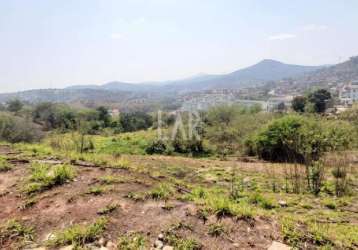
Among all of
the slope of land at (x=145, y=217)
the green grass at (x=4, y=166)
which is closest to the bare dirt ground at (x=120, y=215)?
the slope of land at (x=145, y=217)

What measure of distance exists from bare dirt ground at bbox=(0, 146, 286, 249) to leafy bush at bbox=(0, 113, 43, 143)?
15.2 metres

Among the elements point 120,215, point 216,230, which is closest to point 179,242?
point 216,230

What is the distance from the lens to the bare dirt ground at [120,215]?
2.14 metres

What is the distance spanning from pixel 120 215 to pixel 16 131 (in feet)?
55.9

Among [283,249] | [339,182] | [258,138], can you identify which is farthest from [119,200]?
[258,138]

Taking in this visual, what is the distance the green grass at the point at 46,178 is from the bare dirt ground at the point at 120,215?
0.09m

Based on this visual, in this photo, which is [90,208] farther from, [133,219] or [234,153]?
[234,153]

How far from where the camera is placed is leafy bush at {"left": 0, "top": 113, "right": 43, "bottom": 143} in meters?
16.0

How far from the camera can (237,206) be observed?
254 centimetres

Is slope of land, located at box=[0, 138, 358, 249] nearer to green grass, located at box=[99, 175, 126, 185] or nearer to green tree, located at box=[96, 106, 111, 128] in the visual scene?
green grass, located at box=[99, 175, 126, 185]

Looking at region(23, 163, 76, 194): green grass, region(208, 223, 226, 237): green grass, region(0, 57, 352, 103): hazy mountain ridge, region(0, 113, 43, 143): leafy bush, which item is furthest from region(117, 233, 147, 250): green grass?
region(0, 57, 352, 103): hazy mountain ridge

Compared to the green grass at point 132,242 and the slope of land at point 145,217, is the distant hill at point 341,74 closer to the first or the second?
the slope of land at point 145,217

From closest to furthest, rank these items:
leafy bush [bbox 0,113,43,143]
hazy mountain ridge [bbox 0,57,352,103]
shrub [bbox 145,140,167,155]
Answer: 1. shrub [bbox 145,140,167,155]
2. leafy bush [bbox 0,113,43,143]
3. hazy mountain ridge [bbox 0,57,352,103]

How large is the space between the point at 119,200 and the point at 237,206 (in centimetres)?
121
